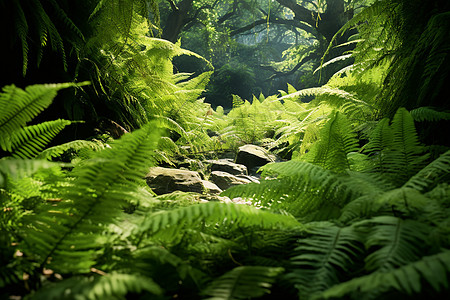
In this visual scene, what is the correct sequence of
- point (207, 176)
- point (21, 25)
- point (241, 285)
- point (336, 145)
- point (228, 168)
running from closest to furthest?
1. point (241, 285)
2. point (336, 145)
3. point (21, 25)
4. point (207, 176)
5. point (228, 168)

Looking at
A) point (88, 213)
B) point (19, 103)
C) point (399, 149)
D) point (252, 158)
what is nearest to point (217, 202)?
point (88, 213)

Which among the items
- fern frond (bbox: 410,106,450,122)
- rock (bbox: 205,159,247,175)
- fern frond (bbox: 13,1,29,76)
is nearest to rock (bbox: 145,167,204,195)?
fern frond (bbox: 13,1,29,76)

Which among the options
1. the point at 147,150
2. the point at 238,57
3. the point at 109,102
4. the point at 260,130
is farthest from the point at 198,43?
the point at 147,150

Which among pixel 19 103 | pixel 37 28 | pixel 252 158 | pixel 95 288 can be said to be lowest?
pixel 252 158

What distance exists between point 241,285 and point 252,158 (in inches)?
167

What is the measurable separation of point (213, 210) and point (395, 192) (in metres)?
0.47

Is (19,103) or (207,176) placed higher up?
(19,103)

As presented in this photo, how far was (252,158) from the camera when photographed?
4848 millimetres

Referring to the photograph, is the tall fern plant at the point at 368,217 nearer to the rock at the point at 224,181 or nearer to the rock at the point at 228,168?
the rock at the point at 224,181

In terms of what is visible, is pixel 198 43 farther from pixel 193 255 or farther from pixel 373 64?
pixel 193 255

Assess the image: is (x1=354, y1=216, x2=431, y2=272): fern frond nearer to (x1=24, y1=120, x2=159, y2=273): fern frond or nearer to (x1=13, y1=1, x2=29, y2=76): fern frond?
(x1=24, y1=120, x2=159, y2=273): fern frond

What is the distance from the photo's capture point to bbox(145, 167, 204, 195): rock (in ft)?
8.34

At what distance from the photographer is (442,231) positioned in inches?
26.7

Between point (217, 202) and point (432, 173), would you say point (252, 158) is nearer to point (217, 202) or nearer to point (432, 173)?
point (432, 173)
